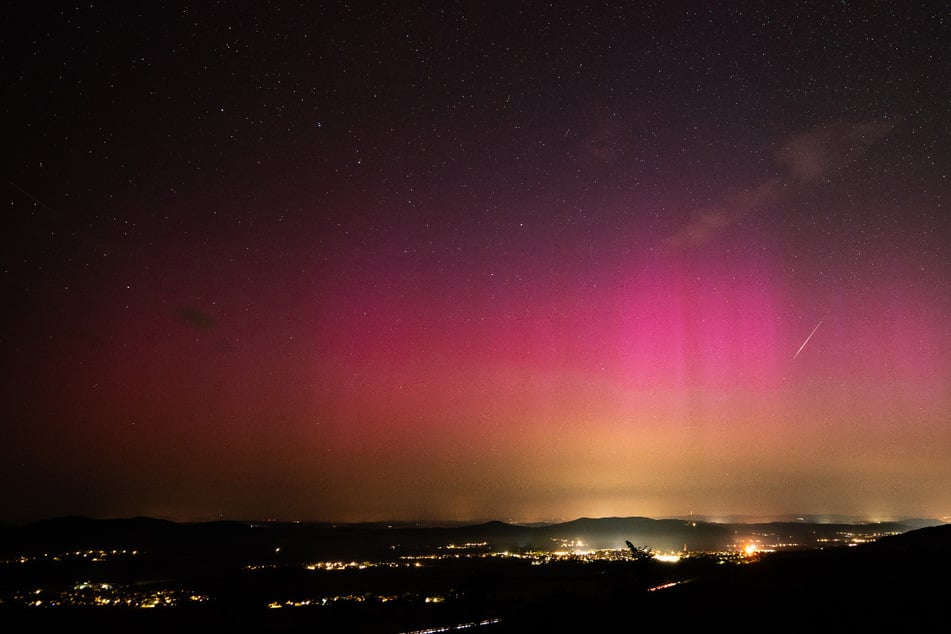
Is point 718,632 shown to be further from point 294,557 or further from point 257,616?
point 294,557

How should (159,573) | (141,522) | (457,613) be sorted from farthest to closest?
1. (141,522)
2. (159,573)
3. (457,613)

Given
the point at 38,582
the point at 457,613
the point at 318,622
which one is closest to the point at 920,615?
the point at 457,613

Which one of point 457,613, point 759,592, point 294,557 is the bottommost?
point 294,557

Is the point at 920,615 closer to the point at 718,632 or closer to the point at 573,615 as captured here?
the point at 718,632

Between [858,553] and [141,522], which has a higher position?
[858,553]

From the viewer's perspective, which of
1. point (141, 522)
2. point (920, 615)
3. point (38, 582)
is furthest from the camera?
point (141, 522)

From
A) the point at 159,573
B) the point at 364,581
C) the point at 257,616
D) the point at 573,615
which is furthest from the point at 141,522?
the point at 573,615

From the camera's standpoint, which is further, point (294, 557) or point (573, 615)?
point (294, 557)
